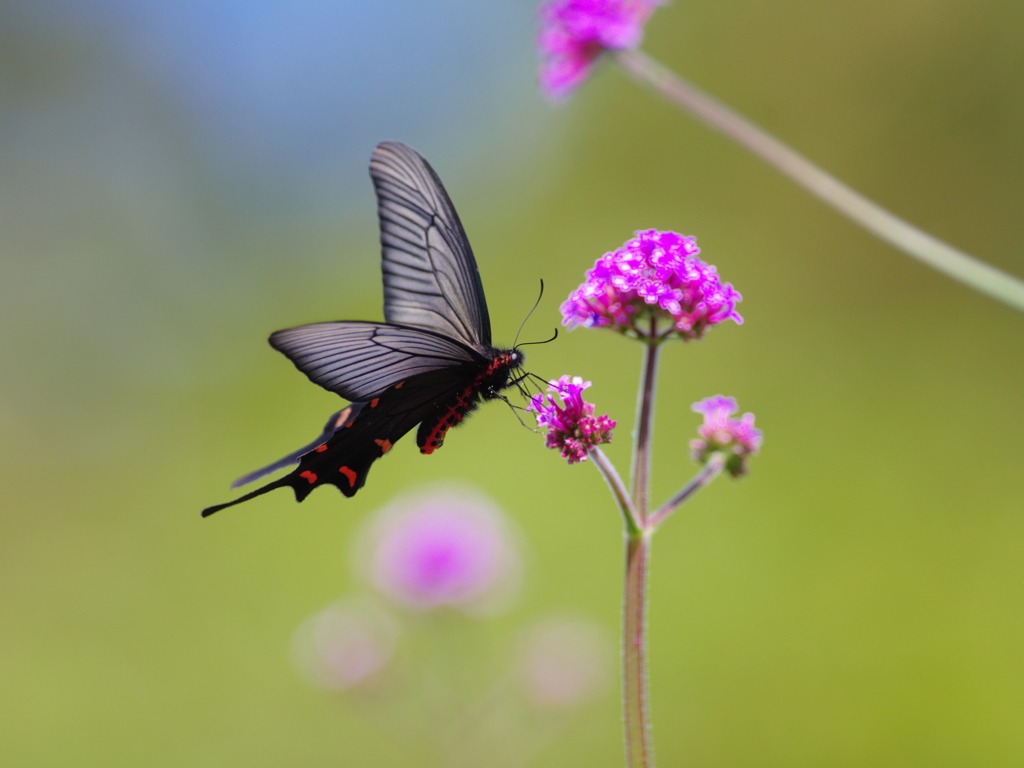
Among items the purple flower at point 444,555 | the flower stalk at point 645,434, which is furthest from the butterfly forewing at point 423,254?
the purple flower at point 444,555

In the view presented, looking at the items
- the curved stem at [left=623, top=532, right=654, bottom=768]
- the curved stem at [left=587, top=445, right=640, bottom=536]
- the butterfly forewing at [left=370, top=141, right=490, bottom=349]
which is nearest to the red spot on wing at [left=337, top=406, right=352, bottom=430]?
the butterfly forewing at [left=370, top=141, right=490, bottom=349]

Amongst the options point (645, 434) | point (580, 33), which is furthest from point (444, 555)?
point (645, 434)

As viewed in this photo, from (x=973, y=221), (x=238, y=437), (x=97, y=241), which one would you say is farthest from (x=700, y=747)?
(x=97, y=241)

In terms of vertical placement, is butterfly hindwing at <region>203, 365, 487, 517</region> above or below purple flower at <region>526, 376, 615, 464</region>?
above

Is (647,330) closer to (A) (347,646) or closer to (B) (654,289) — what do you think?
(B) (654,289)

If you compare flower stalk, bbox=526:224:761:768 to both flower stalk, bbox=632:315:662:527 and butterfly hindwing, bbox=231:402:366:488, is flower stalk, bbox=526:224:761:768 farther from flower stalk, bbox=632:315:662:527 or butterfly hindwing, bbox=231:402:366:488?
butterfly hindwing, bbox=231:402:366:488

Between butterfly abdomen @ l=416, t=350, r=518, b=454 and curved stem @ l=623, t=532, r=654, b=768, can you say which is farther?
butterfly abdomen @ l=416, t=350, r=518, b=454

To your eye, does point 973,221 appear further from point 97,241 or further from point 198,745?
point 97,241

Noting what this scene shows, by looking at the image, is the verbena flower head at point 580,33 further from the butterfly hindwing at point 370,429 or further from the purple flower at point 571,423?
the purple flower at point 571,423
